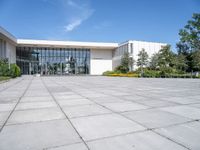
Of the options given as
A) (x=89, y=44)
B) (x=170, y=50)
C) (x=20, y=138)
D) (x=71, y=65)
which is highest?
(x=89, y=44)

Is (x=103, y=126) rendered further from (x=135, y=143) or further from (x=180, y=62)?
(x=180, y=62)

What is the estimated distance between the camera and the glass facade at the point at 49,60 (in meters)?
44.3

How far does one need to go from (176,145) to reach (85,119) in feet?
7.03

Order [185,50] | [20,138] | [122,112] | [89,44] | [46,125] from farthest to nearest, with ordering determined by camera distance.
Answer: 1. [185,50]
2. [89,44]
3. [122,112]
4. [46,125]
5. [20,138]

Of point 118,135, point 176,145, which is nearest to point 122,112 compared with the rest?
point 118,135

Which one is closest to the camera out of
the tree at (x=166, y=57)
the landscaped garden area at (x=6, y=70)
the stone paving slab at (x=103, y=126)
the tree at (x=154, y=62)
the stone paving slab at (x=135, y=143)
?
A: the stone paving slab at (x=135, y=143)

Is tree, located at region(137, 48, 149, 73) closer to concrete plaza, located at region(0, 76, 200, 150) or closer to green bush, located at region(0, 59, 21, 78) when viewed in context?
green bush, located at region(0, 59, 21, 78)

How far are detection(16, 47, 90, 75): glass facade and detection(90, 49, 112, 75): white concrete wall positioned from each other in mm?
3913

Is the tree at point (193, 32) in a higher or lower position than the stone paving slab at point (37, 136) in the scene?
higher

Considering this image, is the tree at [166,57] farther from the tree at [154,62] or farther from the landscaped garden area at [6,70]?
the landscaped garden area at [6,70]

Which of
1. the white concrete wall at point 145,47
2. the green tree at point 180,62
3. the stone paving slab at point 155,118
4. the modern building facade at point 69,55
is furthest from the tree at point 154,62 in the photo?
the stone paving slab at point 155,118

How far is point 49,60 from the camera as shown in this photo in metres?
44.9

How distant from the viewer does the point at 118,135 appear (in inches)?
120

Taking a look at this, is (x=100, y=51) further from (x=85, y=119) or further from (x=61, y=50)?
(x=85, y=119)
